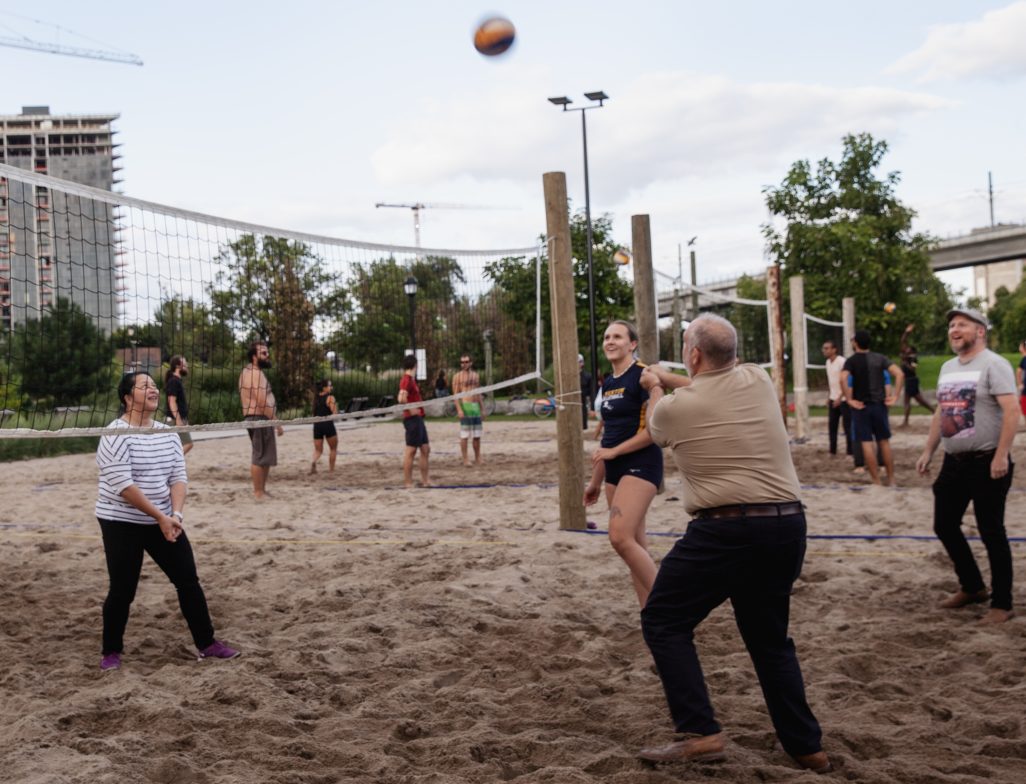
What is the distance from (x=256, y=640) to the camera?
5023mm

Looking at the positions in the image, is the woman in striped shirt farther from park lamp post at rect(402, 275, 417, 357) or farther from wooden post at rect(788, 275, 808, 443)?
wooden post at rect(788, 275, 808, 443)

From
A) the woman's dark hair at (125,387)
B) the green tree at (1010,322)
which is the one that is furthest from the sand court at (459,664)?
the green tree at (1010,322)

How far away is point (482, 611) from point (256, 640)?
1210 millimetres

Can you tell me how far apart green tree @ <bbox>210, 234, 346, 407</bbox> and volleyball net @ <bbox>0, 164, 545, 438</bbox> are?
0.03 feet

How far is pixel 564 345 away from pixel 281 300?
2.18 metres

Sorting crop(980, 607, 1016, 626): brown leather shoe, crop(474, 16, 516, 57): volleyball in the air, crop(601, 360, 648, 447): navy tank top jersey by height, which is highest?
crop(474, 16, 516, 57): volleyball in the air

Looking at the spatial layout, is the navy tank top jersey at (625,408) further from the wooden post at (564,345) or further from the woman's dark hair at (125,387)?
the wooden post at (564,345)

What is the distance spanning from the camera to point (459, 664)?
4.54 meters

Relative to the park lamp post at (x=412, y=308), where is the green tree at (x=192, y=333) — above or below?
below

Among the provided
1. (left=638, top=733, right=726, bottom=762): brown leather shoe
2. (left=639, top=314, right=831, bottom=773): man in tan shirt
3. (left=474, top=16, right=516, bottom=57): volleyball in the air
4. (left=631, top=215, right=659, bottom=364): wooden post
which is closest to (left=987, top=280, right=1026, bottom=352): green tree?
(left=631, top=215, right=659, bottom=364): wooden post

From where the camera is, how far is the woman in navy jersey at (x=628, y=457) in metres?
4.45

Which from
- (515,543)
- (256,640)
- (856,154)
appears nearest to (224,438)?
(515,543)

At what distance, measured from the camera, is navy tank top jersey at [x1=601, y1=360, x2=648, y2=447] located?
188 inches

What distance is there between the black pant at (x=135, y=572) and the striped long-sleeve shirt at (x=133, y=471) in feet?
0.20
